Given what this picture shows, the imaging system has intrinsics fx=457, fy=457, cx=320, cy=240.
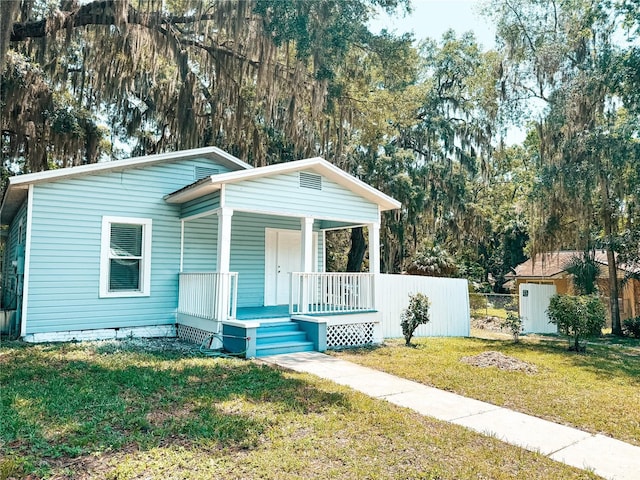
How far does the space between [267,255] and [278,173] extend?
9.41 ft

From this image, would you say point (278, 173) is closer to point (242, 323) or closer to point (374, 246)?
point (374, 246)

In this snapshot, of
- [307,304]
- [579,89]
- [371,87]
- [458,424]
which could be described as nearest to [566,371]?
[458,424]

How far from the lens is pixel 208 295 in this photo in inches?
361

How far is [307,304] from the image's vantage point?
32.4 ft

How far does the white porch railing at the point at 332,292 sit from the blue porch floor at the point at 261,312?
1.13 ft

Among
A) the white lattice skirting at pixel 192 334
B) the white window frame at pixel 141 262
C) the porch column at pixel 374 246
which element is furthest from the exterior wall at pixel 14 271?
the porch column at pixel 374 246

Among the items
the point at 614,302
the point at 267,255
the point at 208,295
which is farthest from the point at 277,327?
the point at 614,302

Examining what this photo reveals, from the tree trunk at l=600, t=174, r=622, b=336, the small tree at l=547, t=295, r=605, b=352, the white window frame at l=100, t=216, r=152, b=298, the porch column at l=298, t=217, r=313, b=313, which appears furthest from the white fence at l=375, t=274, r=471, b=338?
the tree trunk at l=600, t=174, r=622, b=336

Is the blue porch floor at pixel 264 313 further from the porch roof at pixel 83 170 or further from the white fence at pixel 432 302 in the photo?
the porch roof at pixel 83 170

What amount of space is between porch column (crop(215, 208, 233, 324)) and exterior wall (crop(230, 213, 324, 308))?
2.26m

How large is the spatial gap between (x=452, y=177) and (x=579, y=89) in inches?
226

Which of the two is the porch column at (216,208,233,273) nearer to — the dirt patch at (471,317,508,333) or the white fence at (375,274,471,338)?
the white fence at (375,274,471,338)

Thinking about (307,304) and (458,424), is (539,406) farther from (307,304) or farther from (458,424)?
(307,304)

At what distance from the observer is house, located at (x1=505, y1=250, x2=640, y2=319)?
18.1 m
